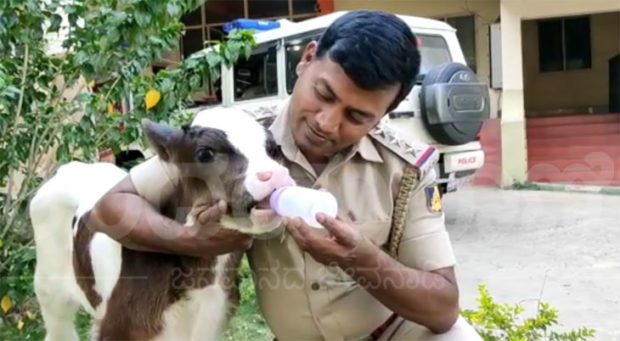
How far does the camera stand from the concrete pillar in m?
8.61

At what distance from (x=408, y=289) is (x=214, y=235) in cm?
44

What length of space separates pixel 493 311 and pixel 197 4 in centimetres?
182

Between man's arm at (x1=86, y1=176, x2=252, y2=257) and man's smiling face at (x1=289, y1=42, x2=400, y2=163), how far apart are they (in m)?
0.29

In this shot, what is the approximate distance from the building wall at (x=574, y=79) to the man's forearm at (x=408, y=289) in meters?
11.0

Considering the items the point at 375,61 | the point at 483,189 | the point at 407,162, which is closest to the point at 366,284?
the point at 407,162

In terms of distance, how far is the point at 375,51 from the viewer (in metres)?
1.43

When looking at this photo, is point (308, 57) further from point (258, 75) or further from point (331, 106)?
point (258, 75)

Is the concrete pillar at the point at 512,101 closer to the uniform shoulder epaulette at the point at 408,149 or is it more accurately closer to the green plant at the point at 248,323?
the green plant at the point at 248,323

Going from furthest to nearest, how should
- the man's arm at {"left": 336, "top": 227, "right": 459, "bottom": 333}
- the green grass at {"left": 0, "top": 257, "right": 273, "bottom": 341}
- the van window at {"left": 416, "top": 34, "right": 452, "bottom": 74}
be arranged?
the van window at {"left": 416, "top": 34, "right": 452, "bottom": 74}, the green grass at {"left": 0, "top": 257, "right": 273, "bottom": 341}, the man's arm at {"left": 336, "top": 227, "right": 459, "bottom": 333}

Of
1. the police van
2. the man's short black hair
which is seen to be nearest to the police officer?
the man's short black hair

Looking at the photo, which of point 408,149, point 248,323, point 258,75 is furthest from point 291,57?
point 408,149

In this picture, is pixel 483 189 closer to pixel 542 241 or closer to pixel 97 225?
pixel 542 241

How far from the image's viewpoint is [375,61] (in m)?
1.42

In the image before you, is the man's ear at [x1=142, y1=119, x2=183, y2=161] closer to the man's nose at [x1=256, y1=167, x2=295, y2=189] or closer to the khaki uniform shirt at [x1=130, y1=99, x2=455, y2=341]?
the khaki uniform shirt at [x1=130, y1=99, x2=455, y2=341]
